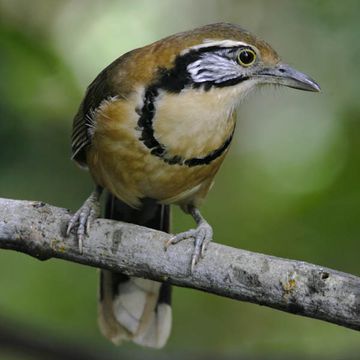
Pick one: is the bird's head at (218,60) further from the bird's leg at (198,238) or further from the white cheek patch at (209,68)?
the bird's leg at (198,238)

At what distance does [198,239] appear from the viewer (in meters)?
5.41

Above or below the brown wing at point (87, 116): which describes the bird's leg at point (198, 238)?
below

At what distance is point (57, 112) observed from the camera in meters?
6.91

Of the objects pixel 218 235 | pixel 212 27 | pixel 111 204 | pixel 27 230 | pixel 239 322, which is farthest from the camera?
pixel 239 322

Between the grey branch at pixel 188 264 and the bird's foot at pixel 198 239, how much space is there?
0.11ft

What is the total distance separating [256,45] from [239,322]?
114 inches

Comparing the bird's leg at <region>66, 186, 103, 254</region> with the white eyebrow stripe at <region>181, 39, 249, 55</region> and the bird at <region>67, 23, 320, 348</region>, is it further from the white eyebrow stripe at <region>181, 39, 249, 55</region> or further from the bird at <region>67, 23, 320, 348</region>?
the white eyebrow stripe at <region>181, 39, 249, 55</region>

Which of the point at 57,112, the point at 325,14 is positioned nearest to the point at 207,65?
the point at 57,112

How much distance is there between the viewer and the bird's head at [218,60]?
545 cm

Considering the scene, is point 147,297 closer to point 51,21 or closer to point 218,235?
point 218,235

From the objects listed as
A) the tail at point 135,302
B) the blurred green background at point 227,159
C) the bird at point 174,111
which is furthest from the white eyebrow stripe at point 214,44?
the tail at point 135,302

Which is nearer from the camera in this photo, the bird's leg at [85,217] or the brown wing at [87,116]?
the bird's leg at [85,217]

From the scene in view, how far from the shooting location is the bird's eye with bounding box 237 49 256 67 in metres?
5.50

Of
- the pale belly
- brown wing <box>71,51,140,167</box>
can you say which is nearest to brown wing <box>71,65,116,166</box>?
brown wing <box>71,51,140,167</box>
